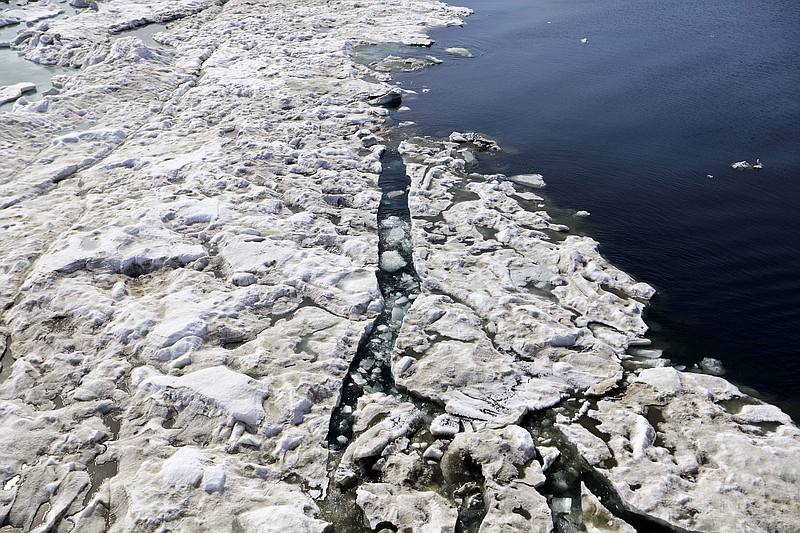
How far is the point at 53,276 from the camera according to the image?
25.2 ft

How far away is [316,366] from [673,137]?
974cm

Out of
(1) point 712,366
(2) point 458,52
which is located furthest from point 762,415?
(2) point 458,52

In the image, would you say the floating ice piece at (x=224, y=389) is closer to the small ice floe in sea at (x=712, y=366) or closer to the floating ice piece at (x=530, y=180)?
the small ice floe in sea at (x=712, y=366)

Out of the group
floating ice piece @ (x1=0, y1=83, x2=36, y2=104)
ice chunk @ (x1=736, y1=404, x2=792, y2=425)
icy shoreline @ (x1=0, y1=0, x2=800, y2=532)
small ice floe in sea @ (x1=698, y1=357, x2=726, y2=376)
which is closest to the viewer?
icy shoreline @ (x1=0, y1=0, x2=800, y2=532)

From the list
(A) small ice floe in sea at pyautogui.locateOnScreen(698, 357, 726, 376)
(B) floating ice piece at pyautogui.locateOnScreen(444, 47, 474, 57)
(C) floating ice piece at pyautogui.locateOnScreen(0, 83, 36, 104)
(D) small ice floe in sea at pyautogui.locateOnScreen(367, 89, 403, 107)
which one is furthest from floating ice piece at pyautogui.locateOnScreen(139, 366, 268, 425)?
(B) floating ice piece at pyautogui.locateOnScreen(444, 47, 474, 57)

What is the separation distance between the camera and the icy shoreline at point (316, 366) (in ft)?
16.9

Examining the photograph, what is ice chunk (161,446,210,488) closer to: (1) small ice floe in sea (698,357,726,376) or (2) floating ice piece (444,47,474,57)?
(1) small ice floe in sea (698,357,726,376)

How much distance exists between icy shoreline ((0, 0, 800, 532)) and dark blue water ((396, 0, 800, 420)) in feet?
2.84

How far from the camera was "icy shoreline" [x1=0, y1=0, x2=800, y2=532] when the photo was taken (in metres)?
5.15

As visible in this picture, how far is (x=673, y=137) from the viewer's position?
12.1 metres

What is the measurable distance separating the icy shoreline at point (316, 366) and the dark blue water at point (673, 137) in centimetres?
87

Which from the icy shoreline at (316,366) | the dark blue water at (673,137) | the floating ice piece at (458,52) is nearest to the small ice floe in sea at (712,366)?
the dark blue water at (673,137)

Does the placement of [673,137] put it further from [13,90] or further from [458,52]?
[13,90]

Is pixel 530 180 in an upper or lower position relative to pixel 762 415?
upper
